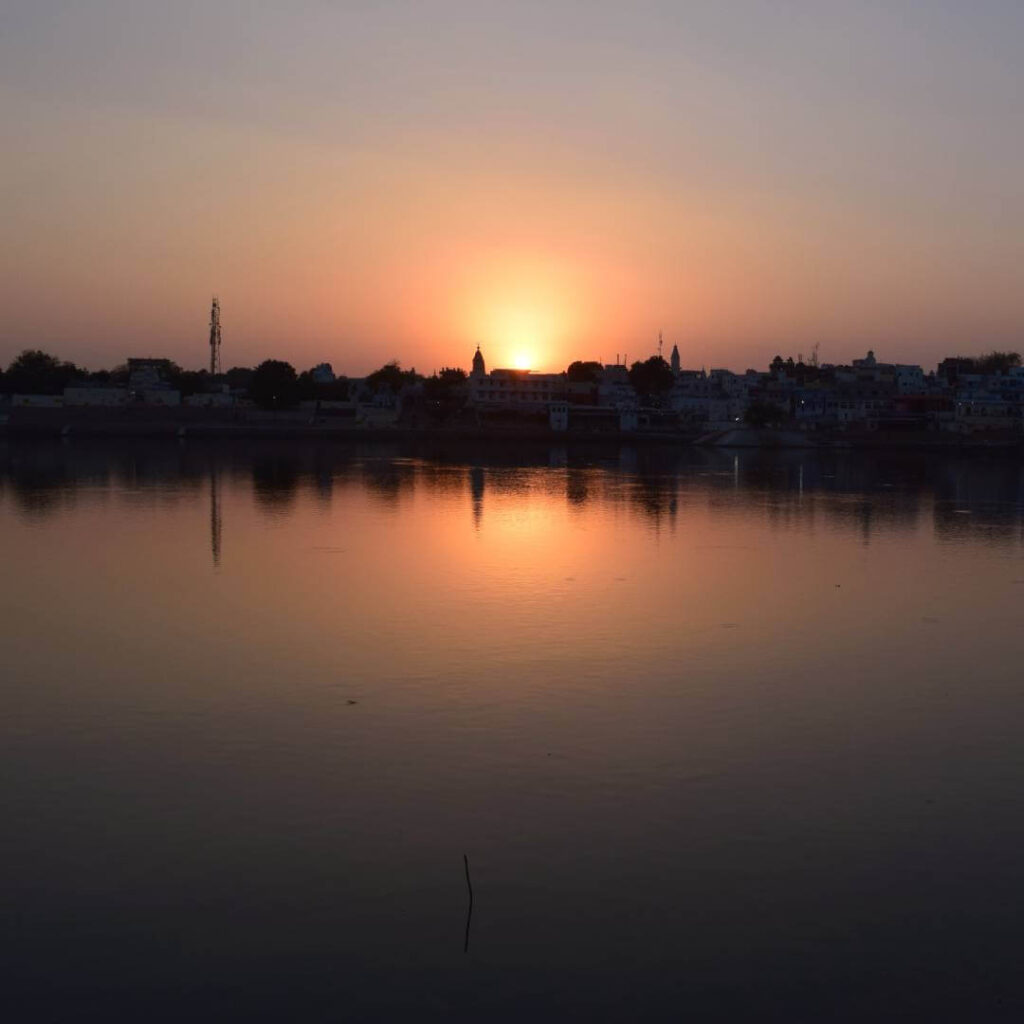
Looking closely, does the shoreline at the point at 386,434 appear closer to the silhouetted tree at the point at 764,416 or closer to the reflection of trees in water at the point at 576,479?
the silhouetted tree at the point at 764,416

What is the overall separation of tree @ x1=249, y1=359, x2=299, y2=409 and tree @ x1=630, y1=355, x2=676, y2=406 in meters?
40.2

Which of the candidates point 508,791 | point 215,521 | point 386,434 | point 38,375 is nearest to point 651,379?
point 386,434

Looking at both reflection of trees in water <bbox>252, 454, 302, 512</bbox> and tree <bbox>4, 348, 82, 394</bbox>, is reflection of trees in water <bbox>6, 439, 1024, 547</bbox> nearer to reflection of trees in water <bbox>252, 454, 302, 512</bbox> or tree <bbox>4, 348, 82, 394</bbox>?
reflection of trees in water <bbox>252, 454, 302, 512</bbox>

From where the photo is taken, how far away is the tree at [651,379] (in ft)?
440

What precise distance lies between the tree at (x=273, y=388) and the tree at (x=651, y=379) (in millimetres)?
40232

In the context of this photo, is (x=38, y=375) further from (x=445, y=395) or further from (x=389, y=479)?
(x=389, y=479)

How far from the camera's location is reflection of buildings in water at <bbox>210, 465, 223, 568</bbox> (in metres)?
28.7

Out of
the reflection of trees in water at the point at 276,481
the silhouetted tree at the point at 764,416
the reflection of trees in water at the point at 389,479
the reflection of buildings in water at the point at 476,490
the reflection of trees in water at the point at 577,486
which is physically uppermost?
the silhouetted tree at the point at 764,416

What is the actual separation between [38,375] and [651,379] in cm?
6871

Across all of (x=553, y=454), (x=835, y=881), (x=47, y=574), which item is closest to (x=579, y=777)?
(x=835, y=881)

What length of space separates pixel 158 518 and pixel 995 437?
310 ft

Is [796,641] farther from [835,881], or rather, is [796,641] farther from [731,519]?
[731,519]

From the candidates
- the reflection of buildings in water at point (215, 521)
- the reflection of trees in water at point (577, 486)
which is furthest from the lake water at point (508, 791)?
the reflection of trees in water at point (577, 486)

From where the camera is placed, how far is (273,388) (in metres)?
120
